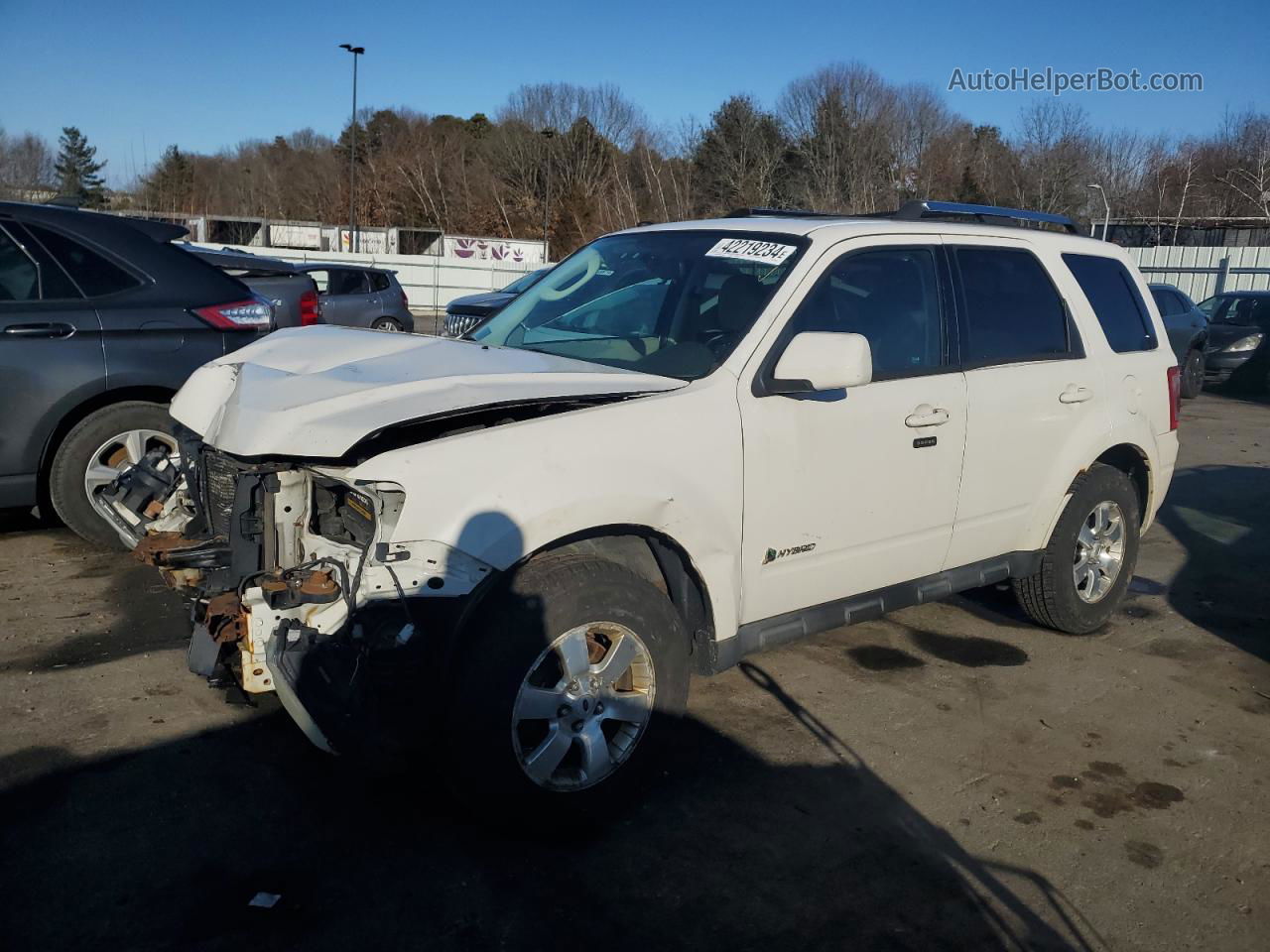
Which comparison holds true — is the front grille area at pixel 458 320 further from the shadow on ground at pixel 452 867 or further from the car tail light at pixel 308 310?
the shadow on ground at pixel 452 867

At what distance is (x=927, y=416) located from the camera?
13.2 feet

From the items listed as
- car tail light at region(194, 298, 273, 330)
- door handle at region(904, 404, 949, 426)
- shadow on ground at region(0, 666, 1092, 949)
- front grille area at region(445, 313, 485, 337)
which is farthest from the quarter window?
front grille area at region(445, 313, 485, 337)

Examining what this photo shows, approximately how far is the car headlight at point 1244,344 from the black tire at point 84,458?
16311 mm

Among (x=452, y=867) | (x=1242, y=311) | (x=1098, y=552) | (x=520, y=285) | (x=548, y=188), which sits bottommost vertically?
(x=452, y=867)

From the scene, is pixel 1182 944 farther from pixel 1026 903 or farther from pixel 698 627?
pixel 698 627

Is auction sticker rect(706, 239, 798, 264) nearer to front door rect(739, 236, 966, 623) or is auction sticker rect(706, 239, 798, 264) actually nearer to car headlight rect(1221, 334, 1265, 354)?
front door rect(739, 236, 966, 623)

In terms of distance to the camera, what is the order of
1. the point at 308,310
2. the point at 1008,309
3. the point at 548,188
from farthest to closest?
the point at 548,188, the point at 308,310, the point at 1008,309

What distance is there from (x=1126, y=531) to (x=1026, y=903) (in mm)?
2783

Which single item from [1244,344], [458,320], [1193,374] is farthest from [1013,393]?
[1244,344]

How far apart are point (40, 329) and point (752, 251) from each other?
12.1ft

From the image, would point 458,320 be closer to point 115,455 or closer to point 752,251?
point 115,455

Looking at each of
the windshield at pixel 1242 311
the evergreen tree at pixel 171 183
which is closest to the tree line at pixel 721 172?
A: the evergreen tree at pixel 171 183

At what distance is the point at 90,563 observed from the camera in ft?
18.0

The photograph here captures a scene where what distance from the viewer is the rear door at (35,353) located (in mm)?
5113
